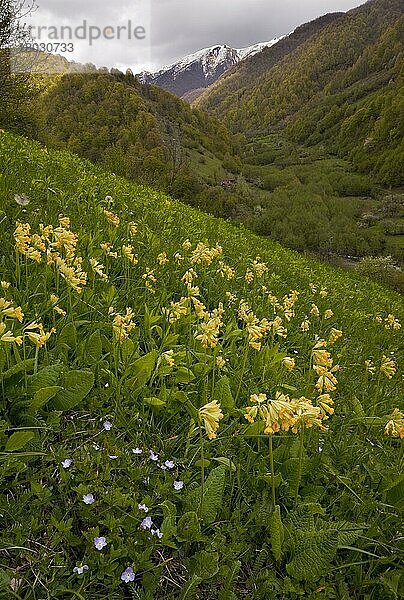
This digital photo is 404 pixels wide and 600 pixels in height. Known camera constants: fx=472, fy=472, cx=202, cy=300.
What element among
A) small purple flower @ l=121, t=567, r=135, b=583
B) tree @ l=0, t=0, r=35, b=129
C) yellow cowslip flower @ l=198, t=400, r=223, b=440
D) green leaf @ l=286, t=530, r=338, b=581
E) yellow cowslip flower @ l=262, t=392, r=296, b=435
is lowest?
green leaf @ l=286, t=530, r=338, b=581

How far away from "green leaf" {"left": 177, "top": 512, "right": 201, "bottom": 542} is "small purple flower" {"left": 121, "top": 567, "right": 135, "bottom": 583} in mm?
296

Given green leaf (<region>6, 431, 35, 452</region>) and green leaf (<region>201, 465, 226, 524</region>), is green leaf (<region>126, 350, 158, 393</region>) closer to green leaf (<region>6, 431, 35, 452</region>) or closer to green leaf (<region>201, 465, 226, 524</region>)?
green leaf (<region>201, 465, 226, 524</region>)

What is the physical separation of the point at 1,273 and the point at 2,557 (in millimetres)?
2192

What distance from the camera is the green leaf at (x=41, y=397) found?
93.1 inches

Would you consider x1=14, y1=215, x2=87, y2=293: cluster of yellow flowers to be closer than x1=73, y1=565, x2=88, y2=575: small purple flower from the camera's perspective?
No

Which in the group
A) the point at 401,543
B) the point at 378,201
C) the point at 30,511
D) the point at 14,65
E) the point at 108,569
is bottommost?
the point at 378,201

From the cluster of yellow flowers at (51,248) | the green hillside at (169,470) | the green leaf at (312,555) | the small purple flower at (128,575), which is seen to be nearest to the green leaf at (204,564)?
the green hillside at (169,470)

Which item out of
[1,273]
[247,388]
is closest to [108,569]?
[247,388]

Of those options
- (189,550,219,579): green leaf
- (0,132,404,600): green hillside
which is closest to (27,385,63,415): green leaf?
(0,132,404,600): green hillside

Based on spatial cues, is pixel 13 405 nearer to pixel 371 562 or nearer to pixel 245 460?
pixel 245 460

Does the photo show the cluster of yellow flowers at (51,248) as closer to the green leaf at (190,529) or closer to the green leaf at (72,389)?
the green leaf at (72,389)

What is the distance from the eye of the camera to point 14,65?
86.3ft

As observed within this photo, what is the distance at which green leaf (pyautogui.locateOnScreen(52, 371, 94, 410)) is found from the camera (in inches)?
101

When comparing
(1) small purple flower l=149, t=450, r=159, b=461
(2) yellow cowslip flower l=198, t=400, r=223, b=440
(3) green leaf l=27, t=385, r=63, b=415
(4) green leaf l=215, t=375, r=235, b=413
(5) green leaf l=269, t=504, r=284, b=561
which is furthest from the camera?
(4) green leaf l=215, t=375, r=235, b=413
